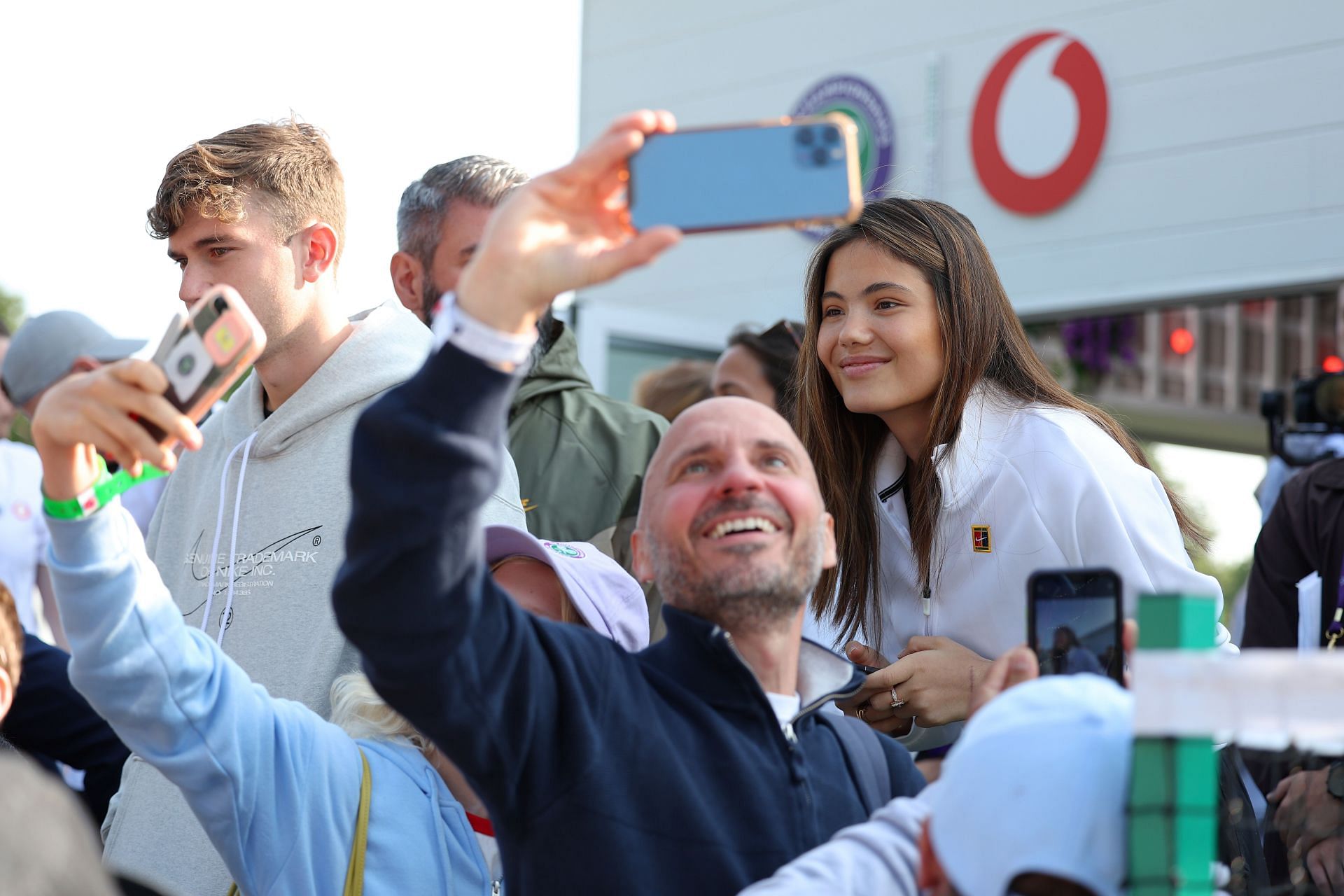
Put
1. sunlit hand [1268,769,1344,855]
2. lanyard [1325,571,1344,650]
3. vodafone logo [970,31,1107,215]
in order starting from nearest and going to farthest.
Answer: sunlit hand [1268,769,1344,855] → lanyard [1325,571,1344,650] → vodafone logo [970,31,1107,215]

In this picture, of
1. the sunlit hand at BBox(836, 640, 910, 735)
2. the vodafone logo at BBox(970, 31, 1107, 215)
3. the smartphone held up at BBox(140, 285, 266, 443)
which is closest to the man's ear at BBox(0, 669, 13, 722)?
the smartphone held up at BBox(140, 285, 266, 443)

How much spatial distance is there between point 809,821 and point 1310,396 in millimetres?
3246

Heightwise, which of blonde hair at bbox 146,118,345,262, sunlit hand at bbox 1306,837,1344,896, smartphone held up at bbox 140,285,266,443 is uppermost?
blonde hair at bbox 146,118,345,262

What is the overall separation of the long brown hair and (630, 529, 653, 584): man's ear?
804mm

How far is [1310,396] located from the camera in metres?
4.61

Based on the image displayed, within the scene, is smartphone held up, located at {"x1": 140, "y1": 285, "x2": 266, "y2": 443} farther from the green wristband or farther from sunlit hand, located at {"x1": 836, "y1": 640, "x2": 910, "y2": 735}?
sunlit hand, located at {"x1": 836, "y1": 640, "x2": 910, "y2": 735}

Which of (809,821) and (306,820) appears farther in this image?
(306,820)

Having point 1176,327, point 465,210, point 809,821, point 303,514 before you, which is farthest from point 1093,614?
point 1176,327

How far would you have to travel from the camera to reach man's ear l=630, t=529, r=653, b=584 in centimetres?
221

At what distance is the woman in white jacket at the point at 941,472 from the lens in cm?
274

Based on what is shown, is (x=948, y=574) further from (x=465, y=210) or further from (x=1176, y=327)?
(x=1176, y=327)

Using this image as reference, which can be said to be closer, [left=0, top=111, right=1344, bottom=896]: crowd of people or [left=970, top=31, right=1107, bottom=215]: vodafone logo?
[left=0, top=111, right=1344, bottom=896]: crowd of people

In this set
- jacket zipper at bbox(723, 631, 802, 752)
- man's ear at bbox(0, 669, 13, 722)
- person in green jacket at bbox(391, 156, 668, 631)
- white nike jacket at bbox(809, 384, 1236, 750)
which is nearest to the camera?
jacket zipper at bbox(723, 631, 802, 752)

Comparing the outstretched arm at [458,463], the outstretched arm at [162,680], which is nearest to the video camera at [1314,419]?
the outstretched arm at [162,680]
